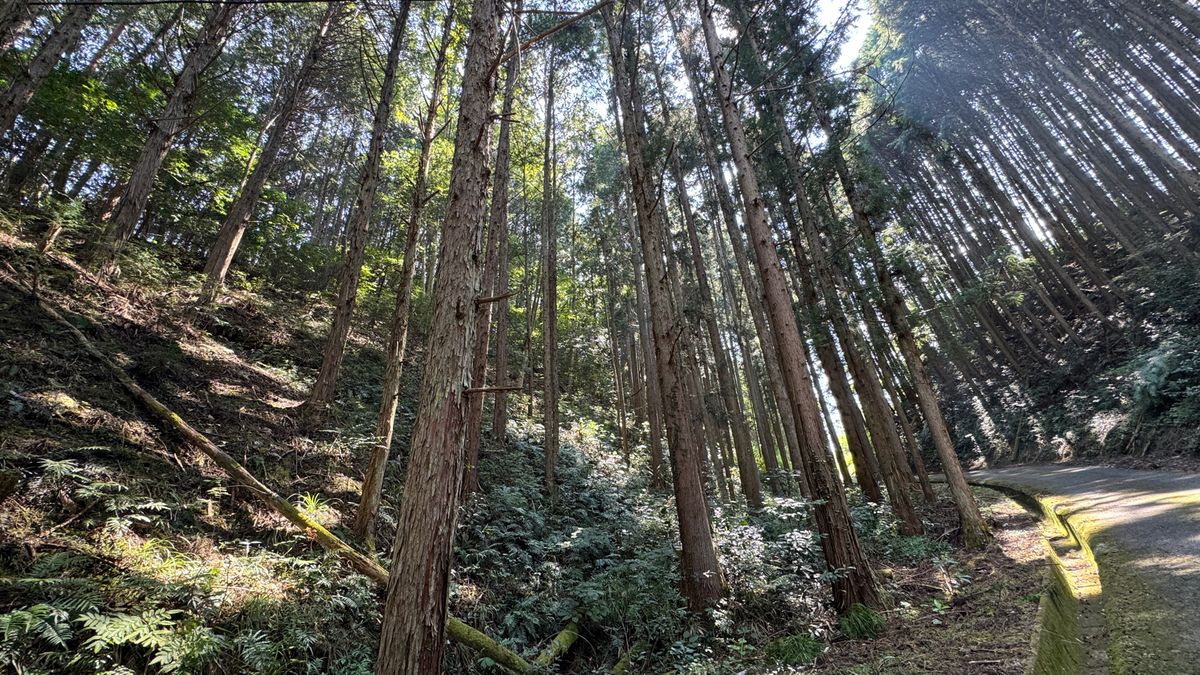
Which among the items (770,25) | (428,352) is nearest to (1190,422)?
(770,25)

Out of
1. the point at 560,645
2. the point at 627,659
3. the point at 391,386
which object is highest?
the point at 391,386

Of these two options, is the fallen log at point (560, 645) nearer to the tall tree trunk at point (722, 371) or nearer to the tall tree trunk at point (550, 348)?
the tall tree trunk at point (550, 348)

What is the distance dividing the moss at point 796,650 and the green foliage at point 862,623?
1.09ft

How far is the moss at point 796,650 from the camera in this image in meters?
4.05

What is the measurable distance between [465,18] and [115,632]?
874 cm

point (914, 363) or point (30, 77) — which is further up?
point (30, 77)

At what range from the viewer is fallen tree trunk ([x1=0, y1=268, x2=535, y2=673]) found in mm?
4559

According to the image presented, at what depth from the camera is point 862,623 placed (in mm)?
4480

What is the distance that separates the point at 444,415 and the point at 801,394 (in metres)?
4.21

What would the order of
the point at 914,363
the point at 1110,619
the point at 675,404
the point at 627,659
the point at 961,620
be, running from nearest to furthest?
the point at 1110,619, the point at 961,620, the point at 627,659, the point at 675,404, the point at 914,363

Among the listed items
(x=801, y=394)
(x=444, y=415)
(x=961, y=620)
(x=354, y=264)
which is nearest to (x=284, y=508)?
(x=444, y=415)

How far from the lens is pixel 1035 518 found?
8.95 metres

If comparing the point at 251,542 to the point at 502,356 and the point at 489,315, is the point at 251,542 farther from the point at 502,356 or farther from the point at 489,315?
the point at 502,356

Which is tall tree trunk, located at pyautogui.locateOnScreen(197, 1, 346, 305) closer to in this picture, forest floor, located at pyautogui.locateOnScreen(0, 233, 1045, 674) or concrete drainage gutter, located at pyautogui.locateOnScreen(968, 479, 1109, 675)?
forest floor, located at pyautogui.locateOnScreen(0, 233, 1045, 674)
